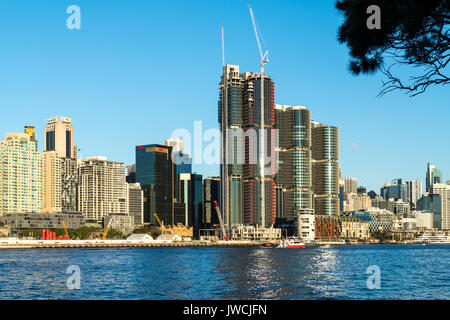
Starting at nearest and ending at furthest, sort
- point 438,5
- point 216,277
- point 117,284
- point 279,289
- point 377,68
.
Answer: point 438,5
point 377,68
point 279,289
point 117,284
point 216,277

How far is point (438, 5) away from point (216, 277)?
2309 inches

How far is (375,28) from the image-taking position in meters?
18.7

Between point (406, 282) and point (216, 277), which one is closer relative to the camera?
point (406, 282)
